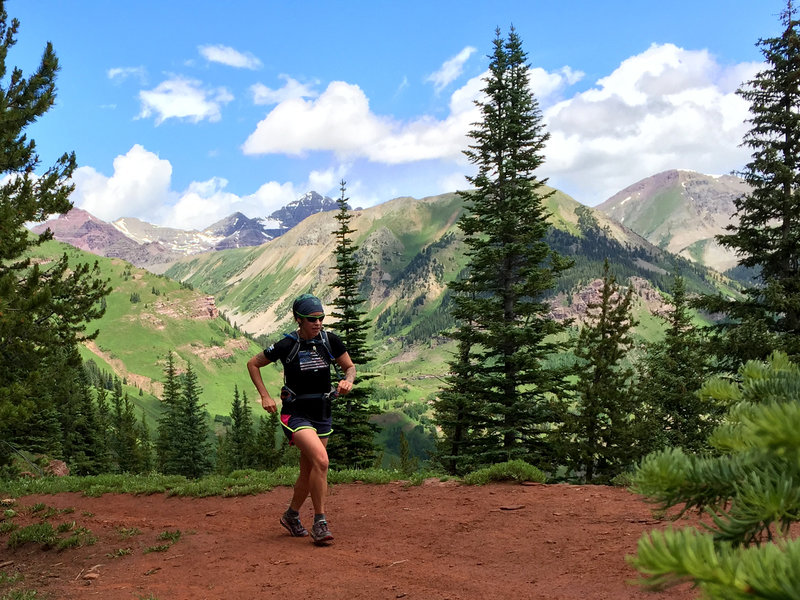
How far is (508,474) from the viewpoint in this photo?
456 inches

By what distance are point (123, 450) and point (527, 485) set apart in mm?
73159

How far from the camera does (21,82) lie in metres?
13.3

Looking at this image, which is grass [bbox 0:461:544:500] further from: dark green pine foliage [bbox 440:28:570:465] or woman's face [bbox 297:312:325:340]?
dark green pine foliage [bbox 440:28:570:465]

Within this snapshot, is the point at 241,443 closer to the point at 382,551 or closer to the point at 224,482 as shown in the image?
the point at 224,482

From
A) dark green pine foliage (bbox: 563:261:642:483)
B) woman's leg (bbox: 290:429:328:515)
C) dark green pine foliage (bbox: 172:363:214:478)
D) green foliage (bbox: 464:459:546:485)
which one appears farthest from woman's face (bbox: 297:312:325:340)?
dark green pine foliage (bbox: 172:363:214:478)

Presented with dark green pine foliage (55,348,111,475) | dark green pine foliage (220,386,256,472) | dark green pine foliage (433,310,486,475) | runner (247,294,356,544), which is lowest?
dark green pine foliage (220,386,256,472)

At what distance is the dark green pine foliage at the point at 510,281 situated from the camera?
2352 centimetres

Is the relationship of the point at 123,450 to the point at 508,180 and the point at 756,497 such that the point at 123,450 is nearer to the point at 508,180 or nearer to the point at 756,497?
the point at 508,180

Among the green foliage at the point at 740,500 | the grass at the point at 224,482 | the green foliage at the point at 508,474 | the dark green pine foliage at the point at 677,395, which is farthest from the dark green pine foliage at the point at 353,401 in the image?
the green foliage at the point at 740,500

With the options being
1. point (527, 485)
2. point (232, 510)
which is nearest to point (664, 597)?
point (527, 485)

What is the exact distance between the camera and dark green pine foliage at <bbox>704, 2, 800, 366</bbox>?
62.3 feet

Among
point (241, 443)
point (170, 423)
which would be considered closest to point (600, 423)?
point (170, 423)

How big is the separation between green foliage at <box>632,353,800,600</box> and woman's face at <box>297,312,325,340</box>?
20.2ft

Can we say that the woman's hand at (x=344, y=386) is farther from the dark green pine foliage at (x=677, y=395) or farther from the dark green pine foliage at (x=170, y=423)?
the dark green pine foliage at (x=170, y=423)
